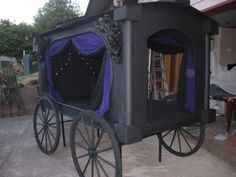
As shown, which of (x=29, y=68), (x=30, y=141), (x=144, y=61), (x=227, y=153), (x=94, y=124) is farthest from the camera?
(x=29, y=68)

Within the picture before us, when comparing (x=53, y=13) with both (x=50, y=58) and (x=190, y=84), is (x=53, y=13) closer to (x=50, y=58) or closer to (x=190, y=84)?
(x=50, y=58)

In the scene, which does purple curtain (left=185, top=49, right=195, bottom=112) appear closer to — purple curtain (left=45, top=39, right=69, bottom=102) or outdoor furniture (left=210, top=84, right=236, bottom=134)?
outdoor furniture (left=210, top=84, right=236, bottom=134)

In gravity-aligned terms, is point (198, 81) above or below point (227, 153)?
above

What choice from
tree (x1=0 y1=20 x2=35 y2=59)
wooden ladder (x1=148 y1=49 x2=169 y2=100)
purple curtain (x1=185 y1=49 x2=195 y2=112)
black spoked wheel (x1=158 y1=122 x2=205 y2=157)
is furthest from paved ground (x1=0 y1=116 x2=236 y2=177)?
tree (x1=0 y1=20 x2=35 y2=59)

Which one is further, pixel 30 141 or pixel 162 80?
pixel 162 80

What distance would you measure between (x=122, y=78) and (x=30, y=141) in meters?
3.75

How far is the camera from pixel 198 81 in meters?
4.18

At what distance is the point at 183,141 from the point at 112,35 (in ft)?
11.5

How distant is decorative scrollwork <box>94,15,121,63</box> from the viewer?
10.6ft

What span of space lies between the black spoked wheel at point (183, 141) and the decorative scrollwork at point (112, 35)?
1814 millimetres

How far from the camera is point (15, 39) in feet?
94.6

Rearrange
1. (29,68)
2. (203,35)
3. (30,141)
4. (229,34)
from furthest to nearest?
1. (29,68)
2. (229,34)
3. (30,141)
4. (203,35)

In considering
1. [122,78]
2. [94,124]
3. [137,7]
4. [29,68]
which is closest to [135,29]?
[137,7]

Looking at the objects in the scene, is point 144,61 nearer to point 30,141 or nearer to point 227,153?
point 227,153
